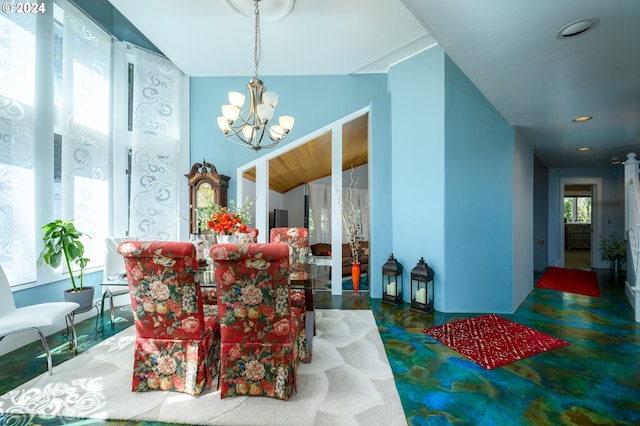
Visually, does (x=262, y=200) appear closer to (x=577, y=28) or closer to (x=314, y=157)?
(x=314, y=157)

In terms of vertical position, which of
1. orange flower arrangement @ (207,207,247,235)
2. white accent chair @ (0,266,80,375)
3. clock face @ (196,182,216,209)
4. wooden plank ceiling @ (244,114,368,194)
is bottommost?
white accent chair @ (0,266,80,375)

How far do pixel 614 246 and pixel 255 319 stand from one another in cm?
760

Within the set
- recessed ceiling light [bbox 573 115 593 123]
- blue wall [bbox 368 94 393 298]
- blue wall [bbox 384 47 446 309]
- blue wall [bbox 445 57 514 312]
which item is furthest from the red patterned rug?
recessed ceiling light [bbox 573 115 593 123]

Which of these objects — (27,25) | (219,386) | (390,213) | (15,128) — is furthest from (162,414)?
(27,25)

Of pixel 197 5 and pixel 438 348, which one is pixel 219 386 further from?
pixel 197 5

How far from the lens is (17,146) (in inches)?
102

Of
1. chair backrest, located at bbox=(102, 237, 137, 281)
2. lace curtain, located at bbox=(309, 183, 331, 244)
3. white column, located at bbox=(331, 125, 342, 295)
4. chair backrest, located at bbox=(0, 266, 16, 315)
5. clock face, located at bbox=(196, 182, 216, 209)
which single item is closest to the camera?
chair backrest, located at bbox=(0, 266, 16, 315)

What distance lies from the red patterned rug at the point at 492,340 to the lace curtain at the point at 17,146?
4063mm

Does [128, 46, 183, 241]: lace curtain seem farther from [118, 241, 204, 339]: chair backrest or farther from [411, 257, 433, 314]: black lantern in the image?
[411, 257, 433, 314]: black lantern

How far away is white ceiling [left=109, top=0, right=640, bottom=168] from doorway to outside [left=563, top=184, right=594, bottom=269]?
4699 millimetres

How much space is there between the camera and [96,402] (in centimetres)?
175

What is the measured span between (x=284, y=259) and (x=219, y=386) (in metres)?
1.14

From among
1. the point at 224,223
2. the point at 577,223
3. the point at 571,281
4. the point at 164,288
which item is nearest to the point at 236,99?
the point at 224,223

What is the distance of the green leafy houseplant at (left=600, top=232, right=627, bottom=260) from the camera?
546 centimetres
